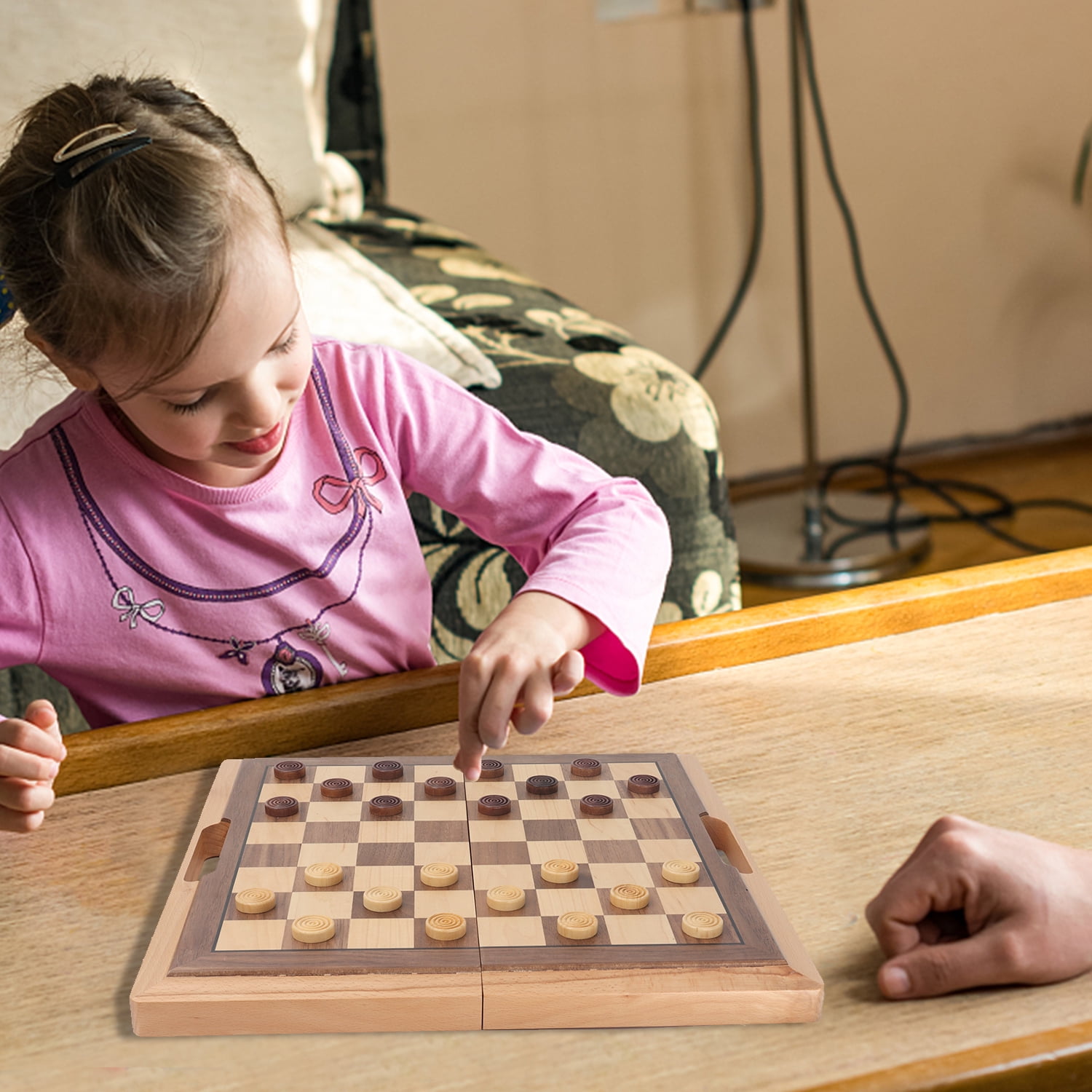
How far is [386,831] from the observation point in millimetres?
561

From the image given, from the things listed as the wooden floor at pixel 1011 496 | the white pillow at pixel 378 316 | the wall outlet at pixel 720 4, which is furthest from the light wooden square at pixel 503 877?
the wall outlet at pixel 720 4

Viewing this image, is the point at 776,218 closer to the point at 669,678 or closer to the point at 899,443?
the point at 899,443

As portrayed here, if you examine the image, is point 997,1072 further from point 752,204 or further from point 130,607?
point 752,204

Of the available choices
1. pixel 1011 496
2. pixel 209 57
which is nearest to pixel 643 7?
pixel 209 57

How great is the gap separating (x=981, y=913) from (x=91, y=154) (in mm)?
572

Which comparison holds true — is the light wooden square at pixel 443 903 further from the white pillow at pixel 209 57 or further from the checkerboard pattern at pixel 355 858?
the white pillow at pixel 209 57

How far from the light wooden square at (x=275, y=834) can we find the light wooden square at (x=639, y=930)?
152mm

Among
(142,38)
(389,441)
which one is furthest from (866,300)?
(389,441)

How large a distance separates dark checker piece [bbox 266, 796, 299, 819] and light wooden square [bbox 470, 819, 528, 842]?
0.08 metres

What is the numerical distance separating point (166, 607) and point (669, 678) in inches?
13.6

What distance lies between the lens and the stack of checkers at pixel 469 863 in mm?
472

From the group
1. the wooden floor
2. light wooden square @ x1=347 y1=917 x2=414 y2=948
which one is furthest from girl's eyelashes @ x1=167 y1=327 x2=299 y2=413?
the wooden floor

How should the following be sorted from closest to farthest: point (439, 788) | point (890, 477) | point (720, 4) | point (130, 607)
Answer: point (439, 788), point (130, 607), point (720, 4), point (890, 477)

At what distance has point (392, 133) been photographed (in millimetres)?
2223
